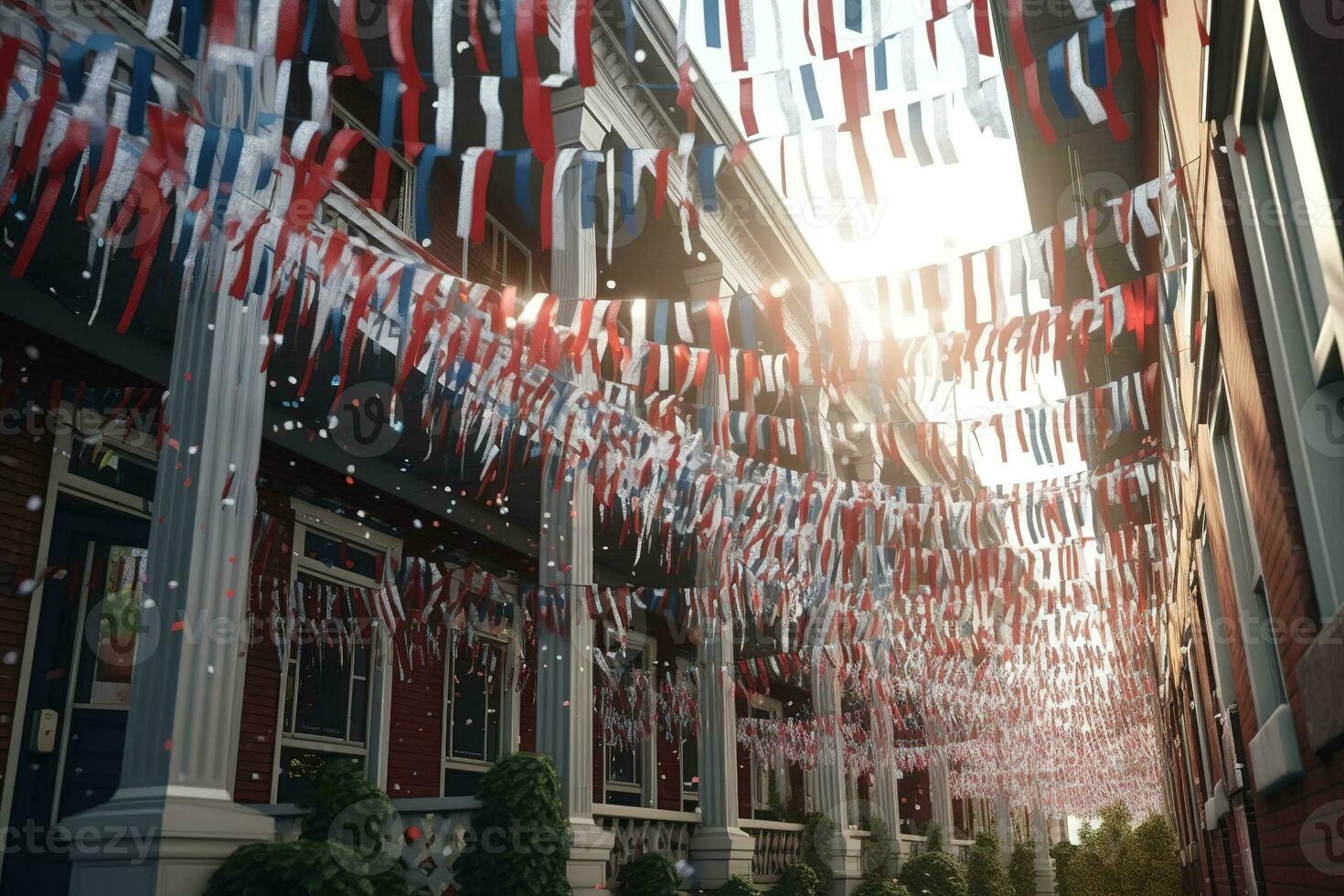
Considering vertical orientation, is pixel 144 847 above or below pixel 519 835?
above

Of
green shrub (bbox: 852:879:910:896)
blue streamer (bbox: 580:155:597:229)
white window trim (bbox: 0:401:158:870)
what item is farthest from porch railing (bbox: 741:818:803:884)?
blue streamer (bbox: 580:155:597:229)

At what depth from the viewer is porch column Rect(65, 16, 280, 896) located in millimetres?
5055

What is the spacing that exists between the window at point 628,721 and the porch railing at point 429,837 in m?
7.21

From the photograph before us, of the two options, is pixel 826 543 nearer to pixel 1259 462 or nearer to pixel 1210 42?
pixel 1259 462

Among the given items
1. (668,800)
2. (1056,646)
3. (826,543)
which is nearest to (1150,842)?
(1056,646)

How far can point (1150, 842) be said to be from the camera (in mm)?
21484

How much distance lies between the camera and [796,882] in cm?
1469

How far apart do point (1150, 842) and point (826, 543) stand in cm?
1461

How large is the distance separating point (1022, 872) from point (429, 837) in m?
27.8

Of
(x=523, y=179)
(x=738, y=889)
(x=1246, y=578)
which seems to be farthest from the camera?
(x=738, y=889)

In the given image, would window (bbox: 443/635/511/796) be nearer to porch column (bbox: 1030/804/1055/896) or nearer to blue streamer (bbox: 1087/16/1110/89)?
blue streamer (bbox: 1087/16/1110/89)

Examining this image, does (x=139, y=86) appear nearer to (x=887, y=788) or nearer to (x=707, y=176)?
(x=707, y=176)

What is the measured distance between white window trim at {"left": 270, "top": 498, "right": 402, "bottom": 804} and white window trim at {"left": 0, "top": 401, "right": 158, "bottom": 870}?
1941 millimetres

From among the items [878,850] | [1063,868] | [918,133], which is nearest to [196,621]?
[918,133]
